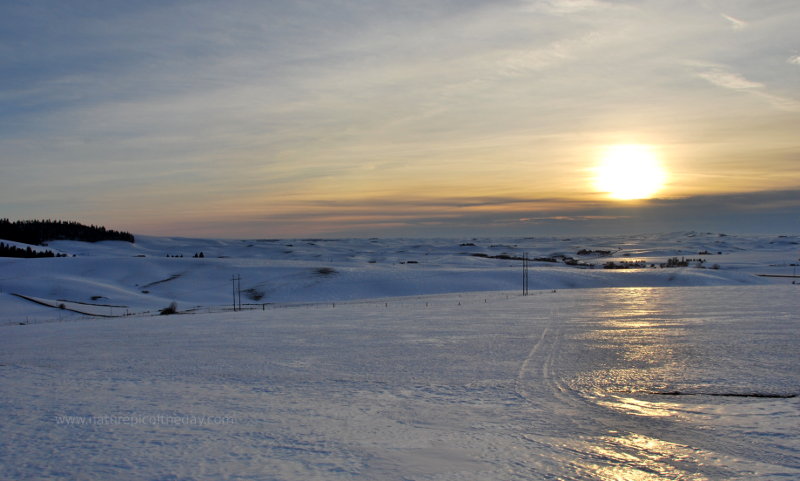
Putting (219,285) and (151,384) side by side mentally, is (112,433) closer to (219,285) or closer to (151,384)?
(151,384)

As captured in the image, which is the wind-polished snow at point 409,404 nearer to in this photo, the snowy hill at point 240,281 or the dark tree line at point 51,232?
the snowy hill at point 240,281

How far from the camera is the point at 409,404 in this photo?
37.1 ft

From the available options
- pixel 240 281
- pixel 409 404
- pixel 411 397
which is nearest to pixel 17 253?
pixel 240 281

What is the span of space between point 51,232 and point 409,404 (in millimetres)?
115584

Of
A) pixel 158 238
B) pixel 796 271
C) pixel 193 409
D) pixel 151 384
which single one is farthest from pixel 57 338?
pixel 158 238

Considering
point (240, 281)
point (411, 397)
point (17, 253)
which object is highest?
point (17, 253)

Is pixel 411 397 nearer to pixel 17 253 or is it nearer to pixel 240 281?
pixel 240 281

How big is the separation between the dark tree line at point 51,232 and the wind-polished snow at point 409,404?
297 ft

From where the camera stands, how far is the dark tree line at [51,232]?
9862 cm

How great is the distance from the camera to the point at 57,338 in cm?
2161

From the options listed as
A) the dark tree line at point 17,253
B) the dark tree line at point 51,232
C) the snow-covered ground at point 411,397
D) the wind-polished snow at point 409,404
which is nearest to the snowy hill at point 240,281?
the dark tree line at point 17,253

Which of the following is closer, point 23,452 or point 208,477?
point 208,477

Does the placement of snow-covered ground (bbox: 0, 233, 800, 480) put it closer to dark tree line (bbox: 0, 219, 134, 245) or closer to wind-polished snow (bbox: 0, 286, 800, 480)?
wind-polished snow (bbox: 0, 286, 800, 480)

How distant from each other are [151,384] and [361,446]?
6.25m
